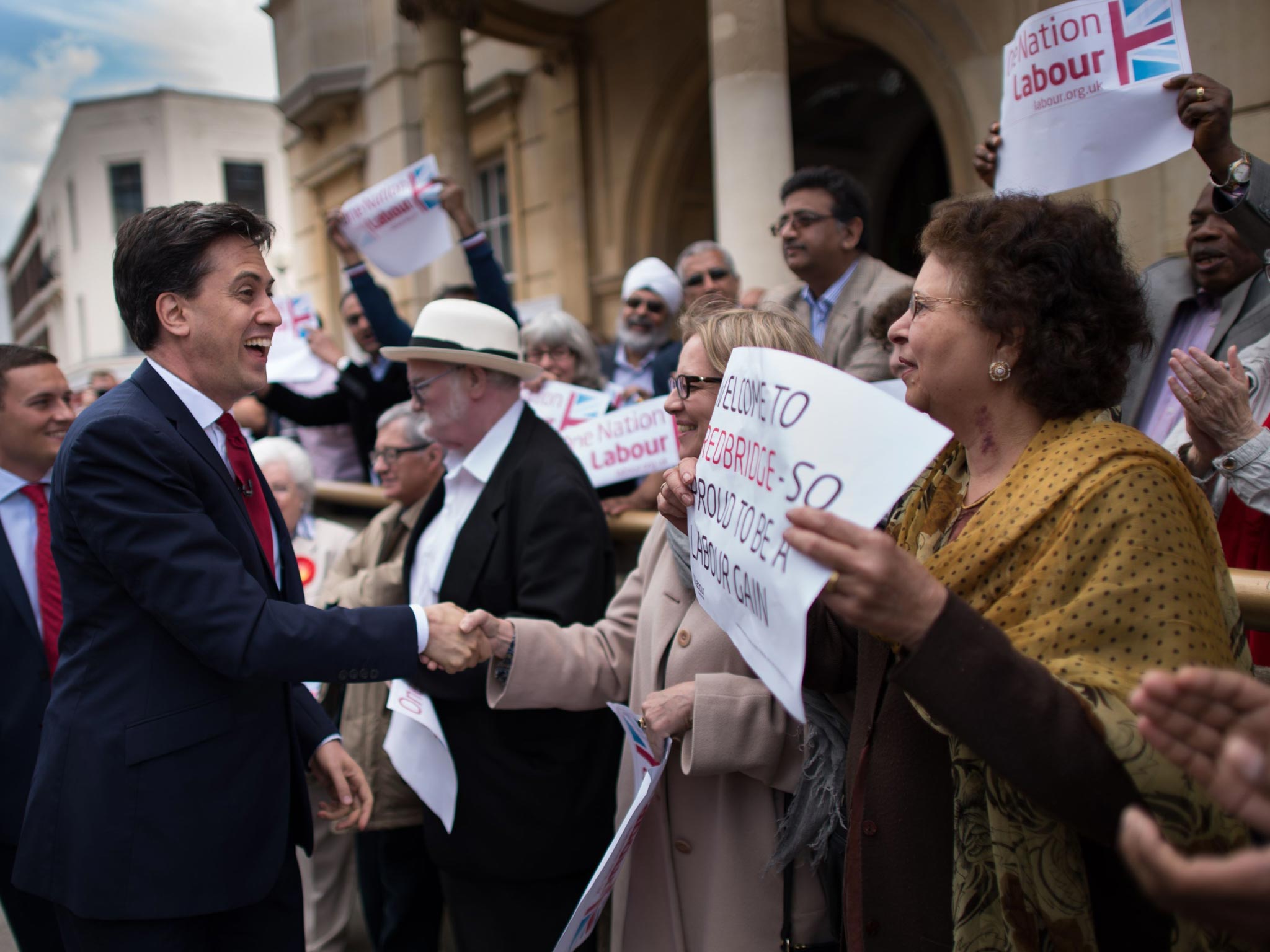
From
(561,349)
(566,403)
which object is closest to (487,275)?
(561,349)

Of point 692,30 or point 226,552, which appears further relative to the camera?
point 692,30

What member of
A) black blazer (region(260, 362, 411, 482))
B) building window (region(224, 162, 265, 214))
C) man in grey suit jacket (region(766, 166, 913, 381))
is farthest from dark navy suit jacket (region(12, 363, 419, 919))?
building window (region(224, 162, 265, 214))

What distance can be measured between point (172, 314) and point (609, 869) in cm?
161

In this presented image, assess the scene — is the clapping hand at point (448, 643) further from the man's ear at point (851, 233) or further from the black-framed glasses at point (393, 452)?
the man's ear at point (851, 233)

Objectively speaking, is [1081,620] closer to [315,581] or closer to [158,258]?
[158,258]

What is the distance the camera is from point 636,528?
3.59 metres

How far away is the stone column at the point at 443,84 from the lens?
9.87 metres

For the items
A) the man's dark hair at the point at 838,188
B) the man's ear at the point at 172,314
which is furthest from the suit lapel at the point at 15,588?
the man's dark hair at the point at 838,188

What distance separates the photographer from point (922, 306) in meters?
1.83

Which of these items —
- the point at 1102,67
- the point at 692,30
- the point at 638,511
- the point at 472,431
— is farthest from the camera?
the point at 692,30

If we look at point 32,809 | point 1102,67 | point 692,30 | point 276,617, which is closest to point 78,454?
point 276,617

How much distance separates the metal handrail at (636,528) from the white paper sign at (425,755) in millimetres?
974

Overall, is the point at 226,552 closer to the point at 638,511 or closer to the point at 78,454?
the point at 78,454

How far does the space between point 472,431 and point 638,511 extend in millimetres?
968
